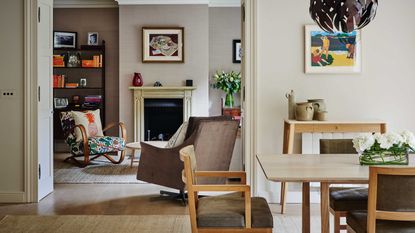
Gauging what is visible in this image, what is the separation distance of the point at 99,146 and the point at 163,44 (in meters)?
2.18

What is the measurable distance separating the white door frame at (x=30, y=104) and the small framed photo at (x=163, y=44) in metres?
3.58

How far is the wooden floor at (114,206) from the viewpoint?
427cm

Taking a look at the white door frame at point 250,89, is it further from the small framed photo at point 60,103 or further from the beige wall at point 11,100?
the small framed photo at point 60,103

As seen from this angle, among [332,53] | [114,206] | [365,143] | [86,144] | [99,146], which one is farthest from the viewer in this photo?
[99,146]

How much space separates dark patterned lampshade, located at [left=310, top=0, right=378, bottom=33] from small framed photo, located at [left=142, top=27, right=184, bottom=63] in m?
5.95

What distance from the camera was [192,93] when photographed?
8398 mm

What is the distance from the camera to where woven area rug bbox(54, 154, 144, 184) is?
603cm

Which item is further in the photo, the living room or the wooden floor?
the living room

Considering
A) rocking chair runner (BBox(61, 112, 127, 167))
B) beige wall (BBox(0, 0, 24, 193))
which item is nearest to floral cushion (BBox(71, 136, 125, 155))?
rocking chair runner (BBox(61, 112, 127, 167))

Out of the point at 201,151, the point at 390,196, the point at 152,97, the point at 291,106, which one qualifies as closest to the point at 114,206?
the point at 201,151

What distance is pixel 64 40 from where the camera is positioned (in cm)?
876

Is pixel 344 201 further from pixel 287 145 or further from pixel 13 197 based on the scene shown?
pixel 13 197

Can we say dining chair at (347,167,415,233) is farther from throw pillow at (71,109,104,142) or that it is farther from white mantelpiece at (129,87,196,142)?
white mantelpiece at (129,87,196,142)

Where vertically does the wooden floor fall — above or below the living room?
below
